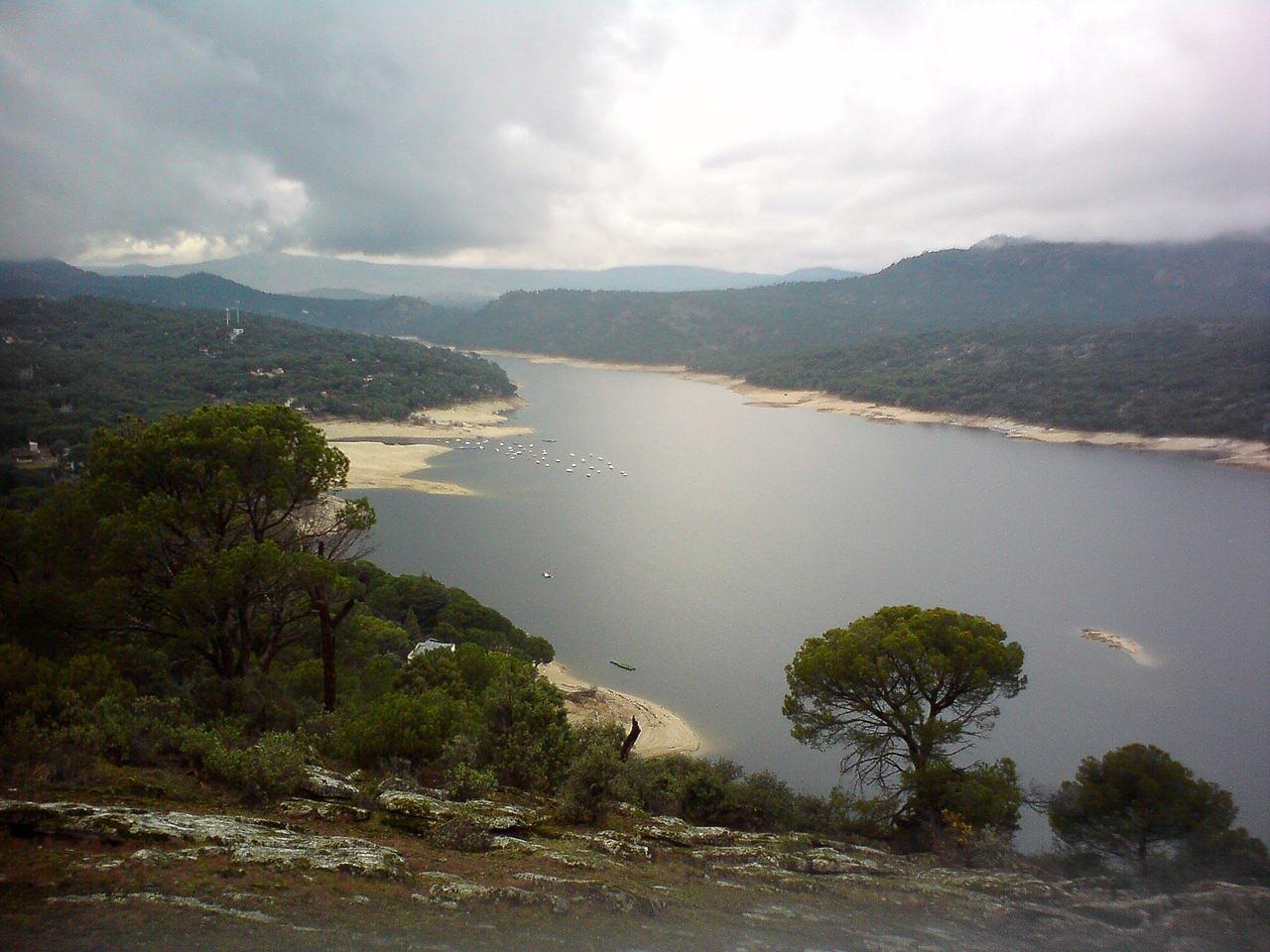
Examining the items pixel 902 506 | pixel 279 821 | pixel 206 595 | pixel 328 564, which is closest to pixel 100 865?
pixel 279 821

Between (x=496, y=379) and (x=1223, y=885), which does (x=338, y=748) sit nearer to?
(x=1223, y=885)

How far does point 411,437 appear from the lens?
177 ft

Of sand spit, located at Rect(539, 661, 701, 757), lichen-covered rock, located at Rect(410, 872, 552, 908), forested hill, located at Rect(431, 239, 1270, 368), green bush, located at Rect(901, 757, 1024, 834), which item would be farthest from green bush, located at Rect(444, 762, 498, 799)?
forested hill, located at Rect(431, 239, 1270, 368)

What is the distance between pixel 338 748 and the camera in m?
6.14

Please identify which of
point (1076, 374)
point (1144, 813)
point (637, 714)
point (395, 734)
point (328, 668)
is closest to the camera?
point (395, 734)

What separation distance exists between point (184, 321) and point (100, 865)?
257ft

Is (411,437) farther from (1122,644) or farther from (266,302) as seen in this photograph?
(266,302)

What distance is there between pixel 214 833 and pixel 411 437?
52.2 metres

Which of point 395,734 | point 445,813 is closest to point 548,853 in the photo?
point 445,813

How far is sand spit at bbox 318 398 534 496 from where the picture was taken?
1529 inches

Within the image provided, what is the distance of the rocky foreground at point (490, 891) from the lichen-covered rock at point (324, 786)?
0.6 inches

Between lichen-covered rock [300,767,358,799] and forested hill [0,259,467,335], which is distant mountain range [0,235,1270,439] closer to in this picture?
forested hill [0,259,467,335]

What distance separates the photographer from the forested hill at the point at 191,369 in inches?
766

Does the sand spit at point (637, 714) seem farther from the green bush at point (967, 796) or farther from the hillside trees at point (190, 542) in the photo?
the hillside trees at point (190, 542)
